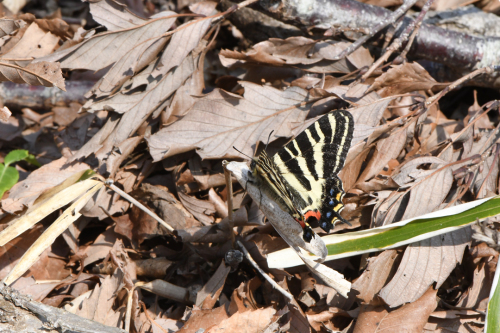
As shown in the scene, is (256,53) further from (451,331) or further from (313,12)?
(451,331)

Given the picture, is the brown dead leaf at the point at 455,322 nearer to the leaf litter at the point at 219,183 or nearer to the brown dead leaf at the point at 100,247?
the leaf litter at the point at 219,183

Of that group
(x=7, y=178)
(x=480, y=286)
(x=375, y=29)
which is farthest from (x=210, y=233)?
(x=375, y=29)

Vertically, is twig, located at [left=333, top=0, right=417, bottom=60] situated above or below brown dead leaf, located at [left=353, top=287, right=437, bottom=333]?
above

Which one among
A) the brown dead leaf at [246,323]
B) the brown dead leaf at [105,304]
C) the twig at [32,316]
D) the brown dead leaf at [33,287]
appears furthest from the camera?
the brown dead leaf at [33,287]

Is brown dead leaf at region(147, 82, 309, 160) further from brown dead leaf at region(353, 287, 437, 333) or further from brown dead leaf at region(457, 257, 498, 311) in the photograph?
brown dead leaf at region(457, 257, 498, 311)

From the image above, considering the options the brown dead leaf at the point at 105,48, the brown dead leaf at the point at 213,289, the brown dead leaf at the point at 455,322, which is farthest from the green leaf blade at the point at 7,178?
the brown dead leaf at the point at 455,322

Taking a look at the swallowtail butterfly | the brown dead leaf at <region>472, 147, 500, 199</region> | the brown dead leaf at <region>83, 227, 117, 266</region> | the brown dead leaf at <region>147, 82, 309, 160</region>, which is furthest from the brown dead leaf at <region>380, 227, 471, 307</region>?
the brown dead leaf at <region>83, 227, 117, 266</region>

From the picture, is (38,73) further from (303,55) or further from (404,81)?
(404,81)
